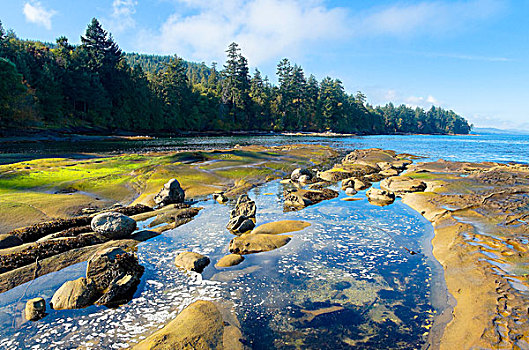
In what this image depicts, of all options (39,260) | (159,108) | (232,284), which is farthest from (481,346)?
(159,108)

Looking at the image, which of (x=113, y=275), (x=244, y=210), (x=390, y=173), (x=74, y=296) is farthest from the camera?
(x=390, y=173)

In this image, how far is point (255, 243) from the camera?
928 centimetres

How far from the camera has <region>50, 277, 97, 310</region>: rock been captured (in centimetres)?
614

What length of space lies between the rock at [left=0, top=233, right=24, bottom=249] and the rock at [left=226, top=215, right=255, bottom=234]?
23.3 ft

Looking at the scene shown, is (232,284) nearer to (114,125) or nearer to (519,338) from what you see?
(519,338)

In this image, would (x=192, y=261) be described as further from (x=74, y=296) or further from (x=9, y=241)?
(x=9, y=241)

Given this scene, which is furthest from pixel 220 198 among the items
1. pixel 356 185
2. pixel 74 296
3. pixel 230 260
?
pixel 356 185

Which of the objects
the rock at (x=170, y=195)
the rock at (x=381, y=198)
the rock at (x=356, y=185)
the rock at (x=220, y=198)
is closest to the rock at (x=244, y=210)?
the rock at (x=220, y=198)

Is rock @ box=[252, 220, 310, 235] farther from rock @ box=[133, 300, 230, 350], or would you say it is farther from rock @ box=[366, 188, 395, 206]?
rock @ box=[366, 188, 395, 206]

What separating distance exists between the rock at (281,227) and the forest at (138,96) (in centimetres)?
5968

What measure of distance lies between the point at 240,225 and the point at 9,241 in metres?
7.71

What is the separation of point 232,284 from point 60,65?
8266 centimetres

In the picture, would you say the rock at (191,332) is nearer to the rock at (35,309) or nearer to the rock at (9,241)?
the rock at (35,309)

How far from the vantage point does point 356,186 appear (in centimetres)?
1909
